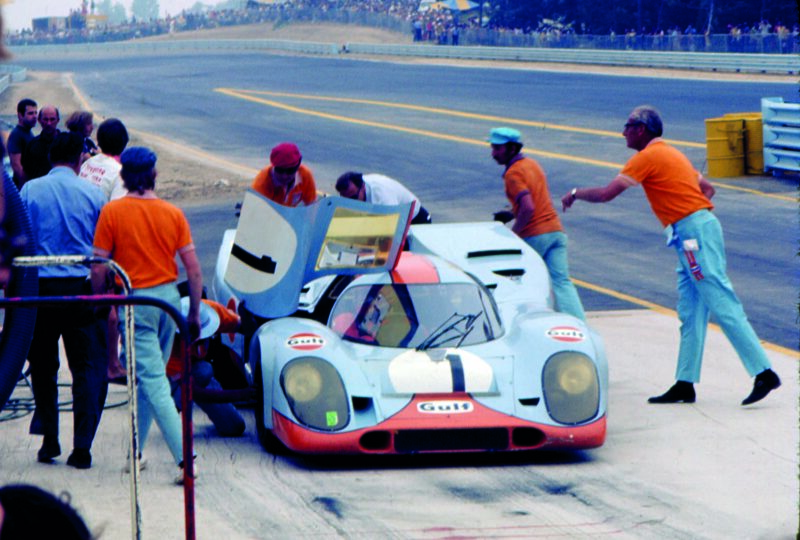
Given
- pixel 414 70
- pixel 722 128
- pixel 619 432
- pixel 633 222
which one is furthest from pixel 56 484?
pixel 414 70

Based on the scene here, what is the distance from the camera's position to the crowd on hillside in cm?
4781

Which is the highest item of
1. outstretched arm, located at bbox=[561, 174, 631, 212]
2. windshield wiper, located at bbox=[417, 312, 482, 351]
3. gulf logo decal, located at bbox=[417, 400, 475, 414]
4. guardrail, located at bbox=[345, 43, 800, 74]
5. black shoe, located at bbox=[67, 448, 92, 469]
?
guardrail, located at bbox=[345, 43, 800, 74]

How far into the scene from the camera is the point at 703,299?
8.38 m

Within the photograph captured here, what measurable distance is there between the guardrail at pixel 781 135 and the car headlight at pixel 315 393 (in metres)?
14.3

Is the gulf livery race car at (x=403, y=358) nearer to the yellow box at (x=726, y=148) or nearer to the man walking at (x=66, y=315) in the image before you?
the man walking at (x=66, y=315)

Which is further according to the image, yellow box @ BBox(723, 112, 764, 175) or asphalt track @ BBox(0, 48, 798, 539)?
yellow box @ BBox(723, 112, 764, 175)

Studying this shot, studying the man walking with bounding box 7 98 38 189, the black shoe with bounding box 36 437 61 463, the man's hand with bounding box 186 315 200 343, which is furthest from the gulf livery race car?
the man walking with bounding box 7 98 38 189

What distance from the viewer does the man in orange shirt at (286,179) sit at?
919cm

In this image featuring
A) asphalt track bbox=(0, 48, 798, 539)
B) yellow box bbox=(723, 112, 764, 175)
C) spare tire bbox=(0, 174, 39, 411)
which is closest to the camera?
spare tire bbox=(0, 174, 39, 411)

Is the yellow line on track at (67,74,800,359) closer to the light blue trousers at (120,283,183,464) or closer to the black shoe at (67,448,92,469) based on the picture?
the light blue trousers at (120,283,183,464)

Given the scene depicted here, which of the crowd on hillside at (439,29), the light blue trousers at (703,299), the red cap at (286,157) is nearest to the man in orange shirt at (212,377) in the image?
the red cap at (286,157)

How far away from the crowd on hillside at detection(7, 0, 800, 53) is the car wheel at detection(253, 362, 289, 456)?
9050 millimetres

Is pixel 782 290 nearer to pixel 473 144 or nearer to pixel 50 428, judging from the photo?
pixel 50 428

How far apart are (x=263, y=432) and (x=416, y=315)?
120cm
